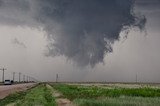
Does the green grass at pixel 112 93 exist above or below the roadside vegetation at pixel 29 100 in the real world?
above

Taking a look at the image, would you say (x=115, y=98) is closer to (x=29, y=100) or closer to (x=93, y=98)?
(x=93, y=98)

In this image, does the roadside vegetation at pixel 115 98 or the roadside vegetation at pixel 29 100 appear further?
the roadside vegetation at pixel 29 100

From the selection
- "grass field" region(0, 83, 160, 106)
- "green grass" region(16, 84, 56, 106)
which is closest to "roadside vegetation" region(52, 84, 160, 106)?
"grass field" region(0, 83, 160, 106)

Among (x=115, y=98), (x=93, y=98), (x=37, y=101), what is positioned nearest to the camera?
(x=37, y=101)

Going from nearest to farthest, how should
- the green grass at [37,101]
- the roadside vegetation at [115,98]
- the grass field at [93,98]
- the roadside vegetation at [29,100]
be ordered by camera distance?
the roadside vegetation at [115,98], the grass field at [93,98], the green grass at [37,101], the roadside vegetation at [29,100]

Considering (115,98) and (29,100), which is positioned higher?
(115,98)

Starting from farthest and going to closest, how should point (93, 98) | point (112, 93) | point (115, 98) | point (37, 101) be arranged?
point (112, 93) → point (93, 98) → point (115, 98) → point (37, 101)

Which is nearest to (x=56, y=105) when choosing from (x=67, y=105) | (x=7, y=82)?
(x=67, y=105)

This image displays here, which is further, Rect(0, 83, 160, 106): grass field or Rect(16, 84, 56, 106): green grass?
Rect(16, 84, 56, 106): green grass

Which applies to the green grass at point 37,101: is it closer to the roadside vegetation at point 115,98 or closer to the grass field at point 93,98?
the grass field at point 93,98

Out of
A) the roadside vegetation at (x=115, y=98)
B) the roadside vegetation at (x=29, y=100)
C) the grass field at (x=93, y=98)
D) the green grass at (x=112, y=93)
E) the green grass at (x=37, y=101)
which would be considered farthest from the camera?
the green grass at (x=112, y=93)

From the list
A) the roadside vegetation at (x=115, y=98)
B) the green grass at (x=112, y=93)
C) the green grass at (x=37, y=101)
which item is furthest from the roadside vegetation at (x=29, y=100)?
the green grass at (x=112, y=93)

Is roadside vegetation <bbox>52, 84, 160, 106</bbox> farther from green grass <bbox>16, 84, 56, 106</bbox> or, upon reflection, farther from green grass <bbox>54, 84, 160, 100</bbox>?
green grass <bbox>16, 84, 56, 106</bbox>

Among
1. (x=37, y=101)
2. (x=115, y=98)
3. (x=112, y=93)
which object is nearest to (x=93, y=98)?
(x=115, y=98)
